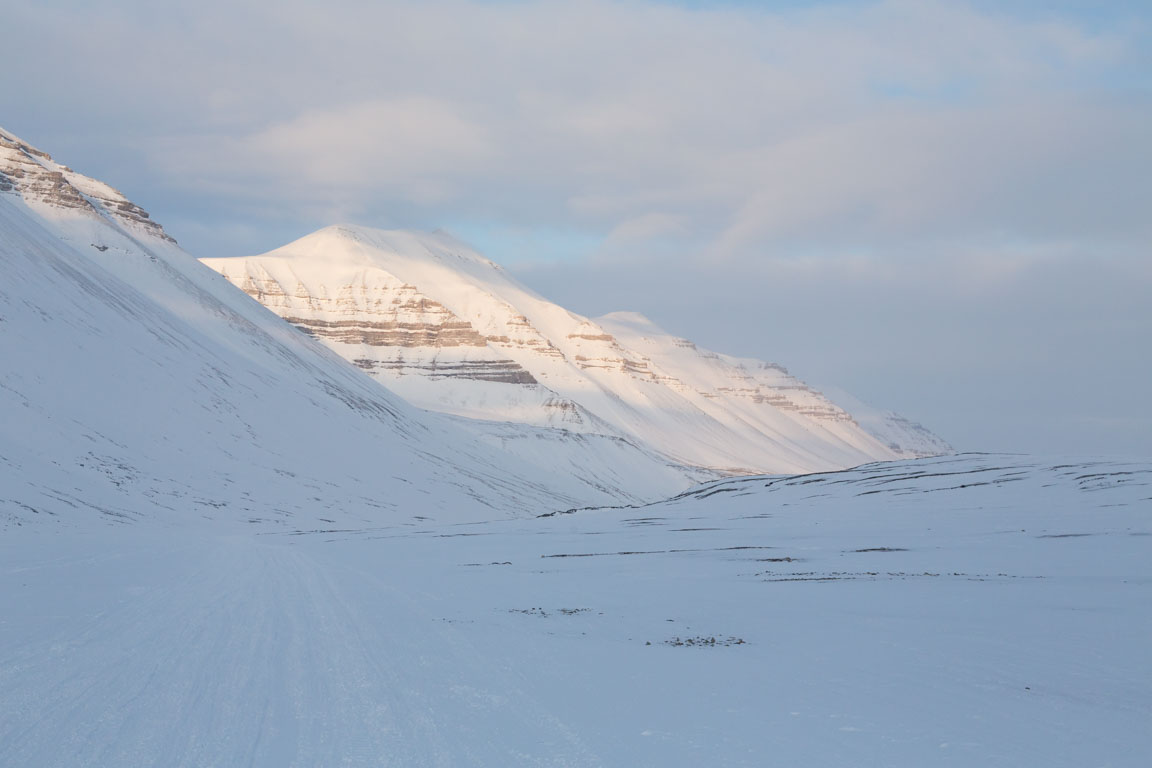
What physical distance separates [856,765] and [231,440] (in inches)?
3549

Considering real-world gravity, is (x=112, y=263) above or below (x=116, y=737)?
above

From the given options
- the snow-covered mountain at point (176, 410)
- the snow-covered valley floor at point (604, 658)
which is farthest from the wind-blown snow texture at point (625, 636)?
the snow-covered mountain at point (176, 410)


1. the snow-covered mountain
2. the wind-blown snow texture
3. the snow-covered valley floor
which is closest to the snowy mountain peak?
the snow-covered mountain

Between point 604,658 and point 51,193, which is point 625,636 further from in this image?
point 51,193

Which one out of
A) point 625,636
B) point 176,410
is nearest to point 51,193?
point 176,410

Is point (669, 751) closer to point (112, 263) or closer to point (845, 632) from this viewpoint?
point (845, 632)

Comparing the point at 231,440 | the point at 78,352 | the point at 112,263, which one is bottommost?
the point at 231,440

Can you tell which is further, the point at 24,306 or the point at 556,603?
the point at 24,306

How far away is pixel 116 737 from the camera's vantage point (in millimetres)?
8789

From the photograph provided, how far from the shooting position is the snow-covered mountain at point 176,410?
65.2 meters

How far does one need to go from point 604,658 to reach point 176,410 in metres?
84.3

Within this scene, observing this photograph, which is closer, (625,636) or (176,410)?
(625,636)

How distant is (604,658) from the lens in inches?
500

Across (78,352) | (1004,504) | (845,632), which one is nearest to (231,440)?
(78,352)
